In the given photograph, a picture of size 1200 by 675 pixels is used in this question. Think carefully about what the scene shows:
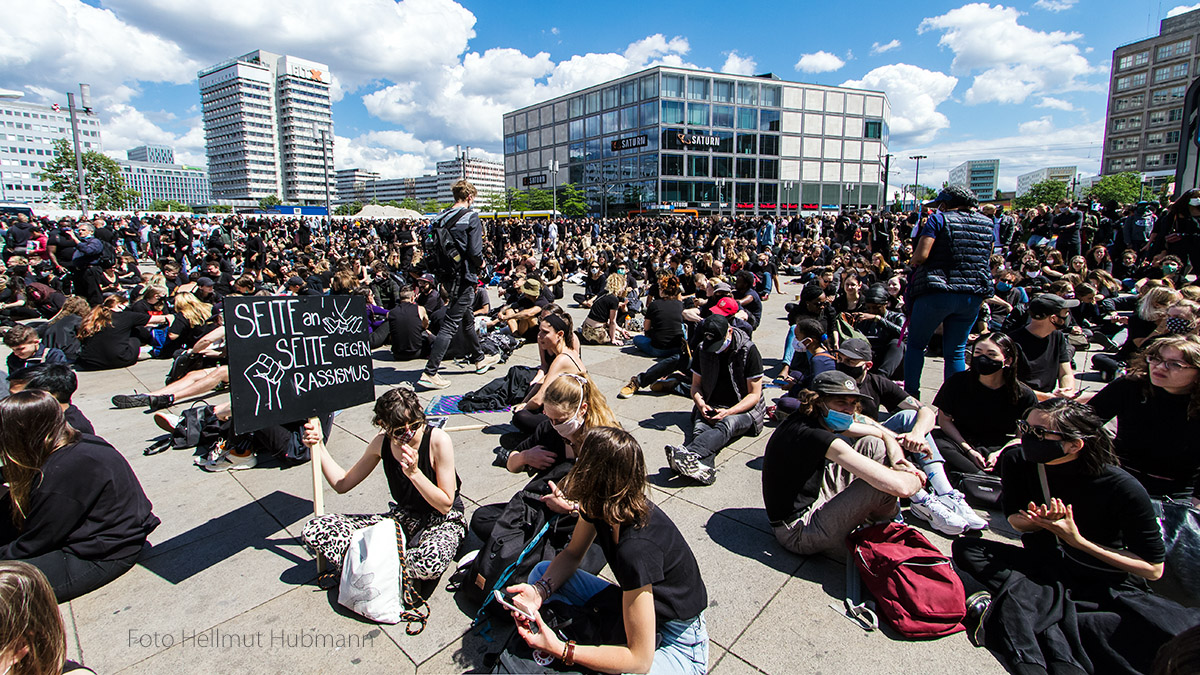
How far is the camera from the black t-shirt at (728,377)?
498 centimetres

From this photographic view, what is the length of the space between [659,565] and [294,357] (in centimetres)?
262

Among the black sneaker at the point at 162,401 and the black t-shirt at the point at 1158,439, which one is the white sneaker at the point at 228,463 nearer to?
the black sneaker at the point at 162,401

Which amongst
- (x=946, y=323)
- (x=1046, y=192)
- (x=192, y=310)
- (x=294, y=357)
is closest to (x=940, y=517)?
(x=946, y=323)

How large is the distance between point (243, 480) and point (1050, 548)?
5.46 metres

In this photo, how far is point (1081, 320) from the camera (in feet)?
30.6

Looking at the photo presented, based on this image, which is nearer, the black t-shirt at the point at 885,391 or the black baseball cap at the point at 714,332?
the black t-shirt at the point at 885,391

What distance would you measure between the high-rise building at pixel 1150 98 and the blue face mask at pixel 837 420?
10182cm

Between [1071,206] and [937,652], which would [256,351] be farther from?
[1071,206]

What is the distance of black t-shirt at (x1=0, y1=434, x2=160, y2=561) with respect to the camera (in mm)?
2840

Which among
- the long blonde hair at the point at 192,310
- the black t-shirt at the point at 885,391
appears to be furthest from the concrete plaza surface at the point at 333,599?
the long blonde hair at the point at 192,310

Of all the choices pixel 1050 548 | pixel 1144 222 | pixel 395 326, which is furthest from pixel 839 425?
pixel 1144 222

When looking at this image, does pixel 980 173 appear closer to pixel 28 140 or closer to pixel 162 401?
pixel 162 401

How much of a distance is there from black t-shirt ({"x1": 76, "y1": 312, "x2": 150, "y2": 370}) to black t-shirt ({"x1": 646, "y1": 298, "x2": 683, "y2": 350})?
24.5ft

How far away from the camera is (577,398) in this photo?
3250 millimetres
